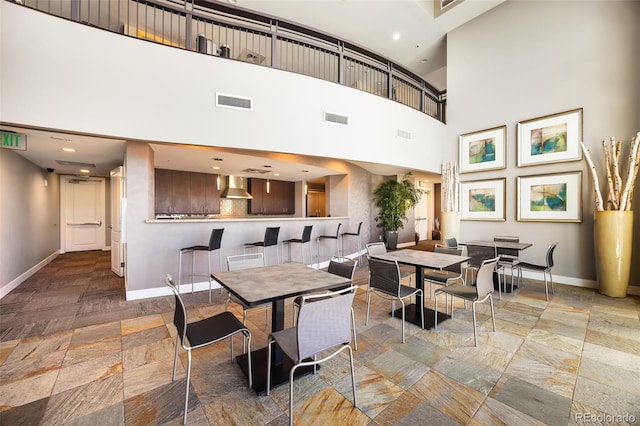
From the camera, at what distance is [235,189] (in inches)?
317

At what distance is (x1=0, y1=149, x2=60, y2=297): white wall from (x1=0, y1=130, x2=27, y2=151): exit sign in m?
0.90

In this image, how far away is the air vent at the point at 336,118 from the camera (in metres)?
4.75

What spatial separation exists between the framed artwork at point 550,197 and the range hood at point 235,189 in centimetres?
699

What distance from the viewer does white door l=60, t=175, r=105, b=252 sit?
24.7 ft

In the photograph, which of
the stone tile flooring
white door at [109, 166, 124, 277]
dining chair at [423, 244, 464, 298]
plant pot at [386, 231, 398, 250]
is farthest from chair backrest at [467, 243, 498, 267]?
white door at [109, 166, 124, 277]

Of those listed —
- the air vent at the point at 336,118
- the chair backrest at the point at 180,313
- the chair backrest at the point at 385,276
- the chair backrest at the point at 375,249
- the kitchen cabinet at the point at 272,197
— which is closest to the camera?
the chair backrest at the point at 180,313

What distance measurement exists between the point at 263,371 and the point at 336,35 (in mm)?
6415

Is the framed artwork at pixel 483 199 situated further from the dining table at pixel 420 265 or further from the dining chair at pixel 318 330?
the dining chair at pixel 318 330

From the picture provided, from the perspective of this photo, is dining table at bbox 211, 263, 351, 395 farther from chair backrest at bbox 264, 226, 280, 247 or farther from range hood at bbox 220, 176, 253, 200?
range hood at bbox 220, 176, 253, 200

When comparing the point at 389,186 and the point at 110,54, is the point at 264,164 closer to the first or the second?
the point at 110,54

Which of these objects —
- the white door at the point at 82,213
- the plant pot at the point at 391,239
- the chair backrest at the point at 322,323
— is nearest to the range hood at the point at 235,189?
the white door at the point at 82,213

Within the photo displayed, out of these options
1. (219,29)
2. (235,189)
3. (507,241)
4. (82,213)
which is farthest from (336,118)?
(82,213)

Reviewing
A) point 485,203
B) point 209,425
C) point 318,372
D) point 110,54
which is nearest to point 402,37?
point 485,203

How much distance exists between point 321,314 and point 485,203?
5.59 metres
